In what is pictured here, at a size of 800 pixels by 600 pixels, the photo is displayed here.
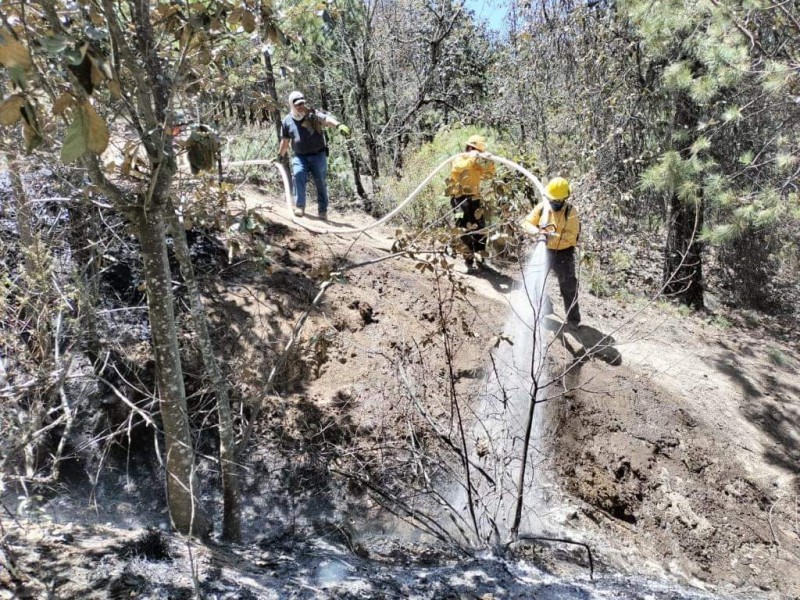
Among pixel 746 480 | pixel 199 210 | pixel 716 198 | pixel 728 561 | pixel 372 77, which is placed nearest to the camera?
pixel 199 210

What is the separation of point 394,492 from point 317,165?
13.0ft

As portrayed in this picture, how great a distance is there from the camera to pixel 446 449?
5961 millimetres

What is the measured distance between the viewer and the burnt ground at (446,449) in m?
4.06

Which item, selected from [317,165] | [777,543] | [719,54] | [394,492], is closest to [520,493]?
[394,492]

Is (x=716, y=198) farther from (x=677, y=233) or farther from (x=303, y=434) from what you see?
(x=303, y=434)

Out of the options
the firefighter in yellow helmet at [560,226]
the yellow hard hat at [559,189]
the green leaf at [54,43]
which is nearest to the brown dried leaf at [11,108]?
the green leaf at [54,43]

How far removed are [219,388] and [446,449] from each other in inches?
111

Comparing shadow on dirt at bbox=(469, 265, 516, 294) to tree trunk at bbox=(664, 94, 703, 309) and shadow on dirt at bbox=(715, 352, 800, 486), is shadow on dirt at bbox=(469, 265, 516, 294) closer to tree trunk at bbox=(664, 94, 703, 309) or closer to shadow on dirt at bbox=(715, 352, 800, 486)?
tree trunk at bbox=(664, 94, 703, 309)

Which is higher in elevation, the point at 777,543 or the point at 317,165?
the point at 317,165

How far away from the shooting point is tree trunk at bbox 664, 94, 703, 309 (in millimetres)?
7977

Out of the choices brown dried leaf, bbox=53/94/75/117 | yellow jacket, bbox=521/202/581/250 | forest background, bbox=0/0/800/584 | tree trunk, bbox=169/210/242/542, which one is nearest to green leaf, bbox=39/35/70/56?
forest background, bbox=0/0/800/584

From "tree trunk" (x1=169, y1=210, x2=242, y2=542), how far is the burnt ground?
249 mm

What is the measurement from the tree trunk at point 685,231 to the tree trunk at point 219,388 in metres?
6.18

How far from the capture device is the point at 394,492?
5.64 metres
